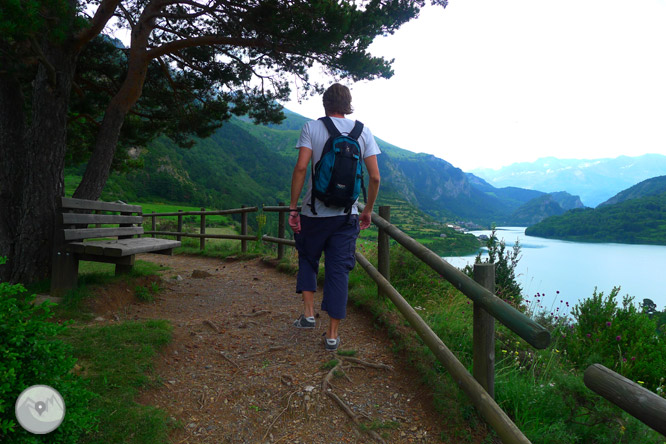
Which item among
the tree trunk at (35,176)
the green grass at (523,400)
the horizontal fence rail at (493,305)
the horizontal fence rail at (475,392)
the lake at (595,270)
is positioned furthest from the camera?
the lake at (595,270)

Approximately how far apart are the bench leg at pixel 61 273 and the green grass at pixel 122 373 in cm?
116

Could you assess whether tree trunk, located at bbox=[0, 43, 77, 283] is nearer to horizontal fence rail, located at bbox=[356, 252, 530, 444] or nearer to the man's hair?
the man's hair

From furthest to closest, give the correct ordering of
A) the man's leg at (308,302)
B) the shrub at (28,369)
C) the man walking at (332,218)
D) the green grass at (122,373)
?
1. the man's leg at (308,302)
2. the man walking at (332,218)
3. the green grass at (122,373)
4. the shrub at (28,369)

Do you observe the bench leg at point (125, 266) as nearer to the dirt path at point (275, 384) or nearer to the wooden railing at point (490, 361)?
the dirt path at point (275, 384)

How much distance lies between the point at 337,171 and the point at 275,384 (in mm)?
1552

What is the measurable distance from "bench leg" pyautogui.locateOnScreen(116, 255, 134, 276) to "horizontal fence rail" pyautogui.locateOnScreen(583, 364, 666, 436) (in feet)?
15.1

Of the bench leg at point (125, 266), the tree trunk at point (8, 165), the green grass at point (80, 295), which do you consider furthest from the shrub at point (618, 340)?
the tree trunk at point (8, 165)

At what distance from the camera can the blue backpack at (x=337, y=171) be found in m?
2.79

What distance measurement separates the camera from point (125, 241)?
476cm

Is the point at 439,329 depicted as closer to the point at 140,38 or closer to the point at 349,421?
the point at 349,421

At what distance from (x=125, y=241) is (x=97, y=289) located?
84 cm

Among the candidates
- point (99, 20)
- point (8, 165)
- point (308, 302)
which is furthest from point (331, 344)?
point (99, 20)

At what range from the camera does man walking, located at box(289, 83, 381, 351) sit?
2.89 m

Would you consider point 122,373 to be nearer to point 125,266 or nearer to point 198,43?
point 125,266
